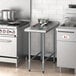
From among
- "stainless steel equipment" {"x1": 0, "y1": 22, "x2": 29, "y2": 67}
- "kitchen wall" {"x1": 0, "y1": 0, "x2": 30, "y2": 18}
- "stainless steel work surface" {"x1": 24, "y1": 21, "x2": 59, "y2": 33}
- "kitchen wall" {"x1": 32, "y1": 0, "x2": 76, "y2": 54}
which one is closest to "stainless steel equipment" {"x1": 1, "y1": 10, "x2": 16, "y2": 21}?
"kitchen wall" {"x1": 0, "y1": 0, "x2": 30, "y2": 18}

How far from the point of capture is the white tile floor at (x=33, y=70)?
4.71 m

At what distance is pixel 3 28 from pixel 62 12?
4.12 feet

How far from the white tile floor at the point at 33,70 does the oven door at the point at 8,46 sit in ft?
0.89

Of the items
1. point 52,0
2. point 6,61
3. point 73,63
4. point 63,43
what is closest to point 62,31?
point 63,43

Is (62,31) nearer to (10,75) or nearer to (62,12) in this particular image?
(62,12)

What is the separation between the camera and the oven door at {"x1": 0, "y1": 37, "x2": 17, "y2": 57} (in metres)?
4.96

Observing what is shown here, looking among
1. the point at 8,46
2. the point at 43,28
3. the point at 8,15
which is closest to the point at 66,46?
the point at 43,28

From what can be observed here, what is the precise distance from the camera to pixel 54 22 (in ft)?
17.4

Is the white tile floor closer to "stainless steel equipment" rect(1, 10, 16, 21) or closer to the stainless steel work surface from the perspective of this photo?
the stainless steel work surface

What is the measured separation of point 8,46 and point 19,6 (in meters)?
0.99

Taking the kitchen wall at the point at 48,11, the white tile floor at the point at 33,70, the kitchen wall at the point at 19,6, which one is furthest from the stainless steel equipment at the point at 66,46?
the kitchen wall at the point at 19,6

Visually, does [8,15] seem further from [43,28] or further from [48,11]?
[43,28]

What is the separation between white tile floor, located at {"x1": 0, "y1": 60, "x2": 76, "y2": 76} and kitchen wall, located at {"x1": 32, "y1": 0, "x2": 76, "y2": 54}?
0.45 meters

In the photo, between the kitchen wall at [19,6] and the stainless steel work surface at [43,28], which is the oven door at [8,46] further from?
the kitchen wall at [19,6]
